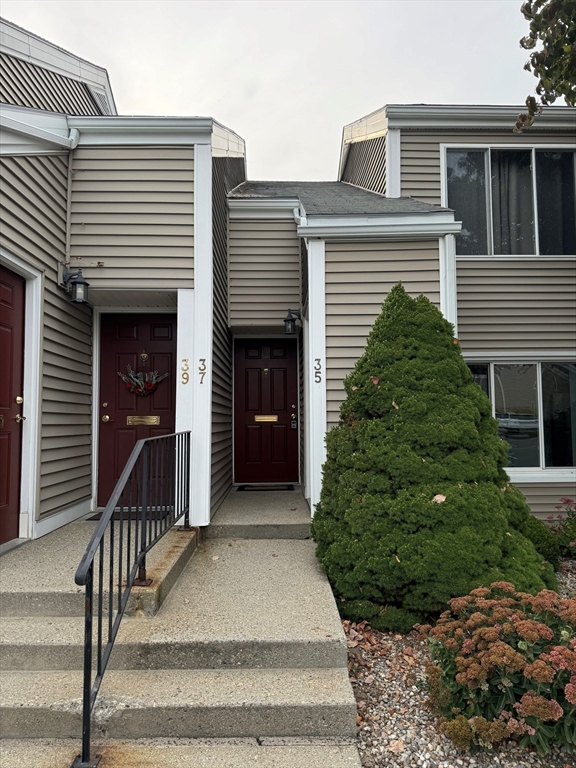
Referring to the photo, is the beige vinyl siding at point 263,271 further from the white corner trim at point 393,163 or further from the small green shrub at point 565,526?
the small green shrub at point 565,526

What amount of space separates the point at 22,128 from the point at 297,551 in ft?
13.1

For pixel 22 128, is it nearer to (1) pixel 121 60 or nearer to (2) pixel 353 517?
(2) pixel 353 517

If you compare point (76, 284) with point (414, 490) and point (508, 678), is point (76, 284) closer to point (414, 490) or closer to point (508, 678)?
point (414, 490)

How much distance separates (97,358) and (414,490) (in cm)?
352

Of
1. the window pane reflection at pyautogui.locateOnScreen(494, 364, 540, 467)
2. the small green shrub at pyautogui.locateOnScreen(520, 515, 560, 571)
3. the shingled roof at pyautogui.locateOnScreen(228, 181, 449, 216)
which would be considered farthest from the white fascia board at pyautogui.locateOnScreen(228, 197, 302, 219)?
the small green shrub at pyautogui.locateOnScreen(520, 515, 560, 571)

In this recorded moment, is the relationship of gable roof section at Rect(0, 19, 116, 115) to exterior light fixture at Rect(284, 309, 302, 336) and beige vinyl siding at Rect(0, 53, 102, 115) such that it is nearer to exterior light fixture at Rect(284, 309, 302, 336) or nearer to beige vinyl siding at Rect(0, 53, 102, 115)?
beige vinyl siding at Rect(0, 53, 102, 115)

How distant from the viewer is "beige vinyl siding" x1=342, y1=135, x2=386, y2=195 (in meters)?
5.94

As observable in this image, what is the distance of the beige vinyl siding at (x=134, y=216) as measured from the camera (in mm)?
4316

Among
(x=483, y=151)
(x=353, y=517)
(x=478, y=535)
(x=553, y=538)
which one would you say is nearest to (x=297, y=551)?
(x=353, y=517)

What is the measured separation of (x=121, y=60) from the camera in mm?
9508

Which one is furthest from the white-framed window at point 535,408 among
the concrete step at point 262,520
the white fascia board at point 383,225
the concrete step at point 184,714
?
the concrete step at point 184,714

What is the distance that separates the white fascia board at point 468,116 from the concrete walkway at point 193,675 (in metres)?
5.25

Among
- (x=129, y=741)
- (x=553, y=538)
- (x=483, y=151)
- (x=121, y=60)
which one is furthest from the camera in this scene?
(x=121, y=60)

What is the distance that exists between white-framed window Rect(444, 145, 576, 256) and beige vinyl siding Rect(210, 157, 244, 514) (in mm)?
2708
